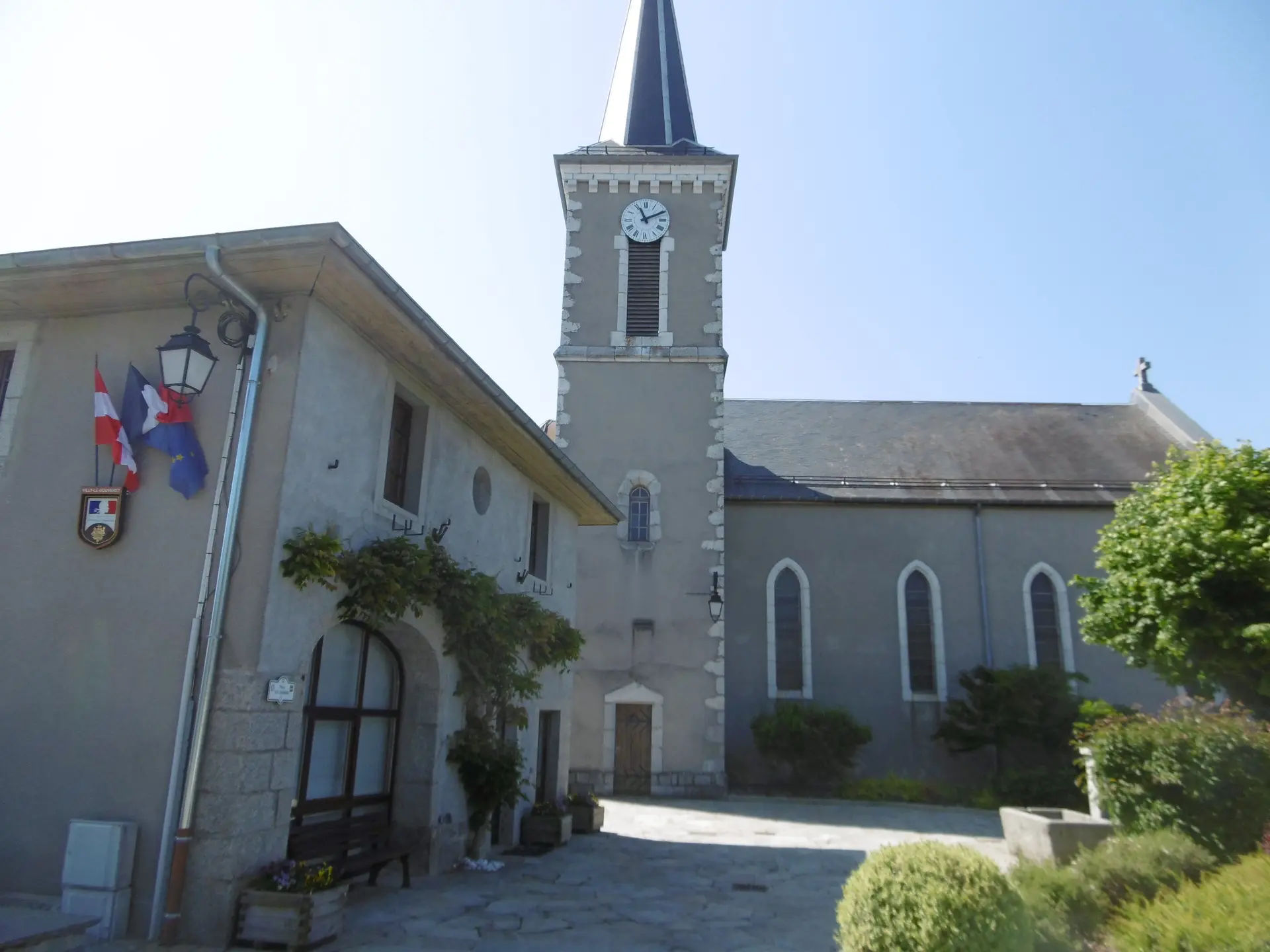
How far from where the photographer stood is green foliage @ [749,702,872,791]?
17.5 metres

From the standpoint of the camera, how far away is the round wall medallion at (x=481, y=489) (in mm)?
10461

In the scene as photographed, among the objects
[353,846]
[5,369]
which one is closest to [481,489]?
[353,846]

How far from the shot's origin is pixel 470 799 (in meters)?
9.47

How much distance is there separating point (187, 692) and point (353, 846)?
8.14 feet

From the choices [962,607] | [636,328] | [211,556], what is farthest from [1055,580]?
[211,556]

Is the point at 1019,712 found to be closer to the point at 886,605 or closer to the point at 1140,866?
the point at 886,605

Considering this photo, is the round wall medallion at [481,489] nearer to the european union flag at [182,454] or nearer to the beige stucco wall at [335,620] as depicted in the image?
the beige stucco wall at [335,620]

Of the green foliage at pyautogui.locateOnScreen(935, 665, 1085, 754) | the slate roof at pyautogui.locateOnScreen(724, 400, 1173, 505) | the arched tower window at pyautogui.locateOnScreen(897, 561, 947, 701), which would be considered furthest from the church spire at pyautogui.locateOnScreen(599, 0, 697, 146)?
the green foliage at pyautogui.locateOnScreen(935, 665, 1085, 754)

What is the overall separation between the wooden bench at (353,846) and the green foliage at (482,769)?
3.23 feet

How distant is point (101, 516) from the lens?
6859mm

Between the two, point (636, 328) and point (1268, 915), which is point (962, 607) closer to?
point (636, 328)

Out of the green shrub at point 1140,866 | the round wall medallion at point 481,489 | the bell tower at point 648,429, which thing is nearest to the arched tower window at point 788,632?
the bell tower at point 648,429

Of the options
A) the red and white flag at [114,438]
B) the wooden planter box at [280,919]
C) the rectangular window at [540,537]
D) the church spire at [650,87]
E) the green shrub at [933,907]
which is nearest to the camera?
the green shrub at [933,907]

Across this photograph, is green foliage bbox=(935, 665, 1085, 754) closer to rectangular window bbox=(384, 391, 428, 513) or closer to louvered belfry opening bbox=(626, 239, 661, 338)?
louvered belfry opening bbox=(626, 239, 661, 338)
